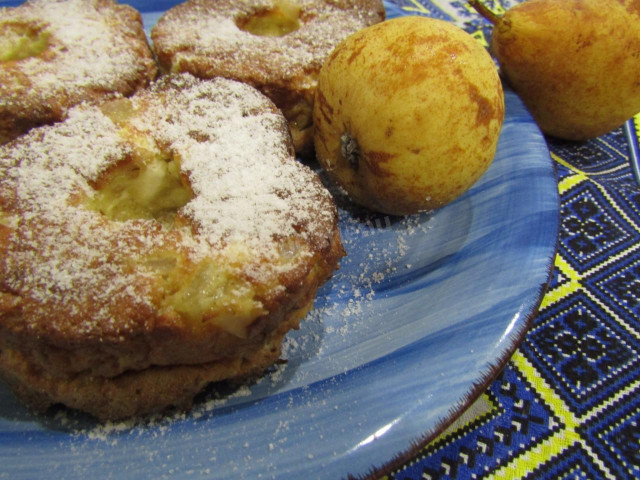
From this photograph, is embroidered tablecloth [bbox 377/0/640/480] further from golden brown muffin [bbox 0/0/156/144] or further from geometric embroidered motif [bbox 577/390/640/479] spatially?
golden brown muffin [bbox 0/0/156/144]

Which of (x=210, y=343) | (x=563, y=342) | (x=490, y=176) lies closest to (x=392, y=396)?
(x=210, y=343)

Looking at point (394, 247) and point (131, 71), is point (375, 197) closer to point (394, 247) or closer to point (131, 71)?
point (394, 247)

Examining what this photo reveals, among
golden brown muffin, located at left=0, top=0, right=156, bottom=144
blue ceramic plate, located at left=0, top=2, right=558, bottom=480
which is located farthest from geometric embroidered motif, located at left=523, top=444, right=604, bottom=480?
golden brown muffin, located at left=0, top=0, right=156, bottom=144

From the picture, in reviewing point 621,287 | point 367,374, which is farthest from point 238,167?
point 621,287

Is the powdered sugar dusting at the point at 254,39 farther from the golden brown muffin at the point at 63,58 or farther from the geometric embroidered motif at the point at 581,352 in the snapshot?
the geometric embroidered motif at the point at 581,352

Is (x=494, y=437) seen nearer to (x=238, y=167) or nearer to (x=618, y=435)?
(x=618, y=435)

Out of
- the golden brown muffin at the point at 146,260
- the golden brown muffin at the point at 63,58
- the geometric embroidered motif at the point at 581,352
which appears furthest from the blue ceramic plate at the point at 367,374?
the golden brown muffin at the point at 63,58
